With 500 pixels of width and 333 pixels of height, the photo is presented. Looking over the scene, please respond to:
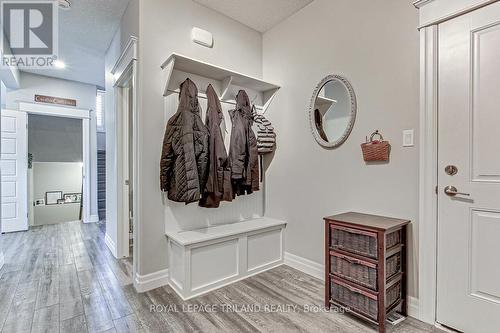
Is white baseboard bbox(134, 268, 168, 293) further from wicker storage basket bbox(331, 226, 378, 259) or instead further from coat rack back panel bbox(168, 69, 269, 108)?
coat rack back panel bbox(168, 69, 269, 108)

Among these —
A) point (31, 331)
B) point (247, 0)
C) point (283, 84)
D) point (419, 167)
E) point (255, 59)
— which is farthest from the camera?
point (255, 59)

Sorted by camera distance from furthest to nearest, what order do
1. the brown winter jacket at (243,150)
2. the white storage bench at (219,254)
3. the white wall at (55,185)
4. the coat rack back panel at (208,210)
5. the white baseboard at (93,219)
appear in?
the white wall at (55,185), the white baseboard at (93,219), the brown winter jacket at (243,150), the coat rack back panel at (208,210), the white storage bench at (219,254)

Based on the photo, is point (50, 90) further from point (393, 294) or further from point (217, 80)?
point (393, 294)

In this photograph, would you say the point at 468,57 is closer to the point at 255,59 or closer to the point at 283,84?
the point at 283,84

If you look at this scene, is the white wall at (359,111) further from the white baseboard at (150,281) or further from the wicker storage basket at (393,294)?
the white baseboard at (150,281)

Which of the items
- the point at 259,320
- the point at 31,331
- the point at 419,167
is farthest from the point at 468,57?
the point at 31,331

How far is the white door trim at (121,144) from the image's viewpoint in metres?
2.15

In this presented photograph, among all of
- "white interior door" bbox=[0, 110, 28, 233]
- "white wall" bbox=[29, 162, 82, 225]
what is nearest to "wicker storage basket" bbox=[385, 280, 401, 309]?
"white interior door" bbox=[0, 110, 28, 233]

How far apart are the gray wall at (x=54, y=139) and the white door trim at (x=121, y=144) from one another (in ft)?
12.0

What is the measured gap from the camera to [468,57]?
4.97 ft

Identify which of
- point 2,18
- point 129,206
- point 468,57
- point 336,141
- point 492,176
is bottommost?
point 129,206

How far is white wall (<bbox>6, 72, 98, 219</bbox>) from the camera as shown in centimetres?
412

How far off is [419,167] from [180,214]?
1.93 meters

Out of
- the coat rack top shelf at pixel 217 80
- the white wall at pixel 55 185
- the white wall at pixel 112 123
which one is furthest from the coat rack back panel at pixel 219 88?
the white wall at pixel 55 185
